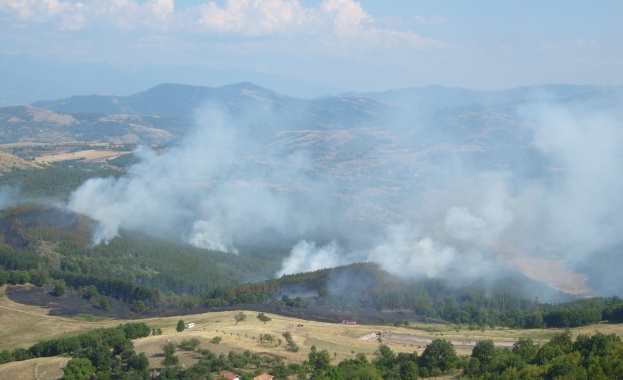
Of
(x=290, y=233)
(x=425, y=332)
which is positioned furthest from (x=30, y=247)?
(x=425, y=332)

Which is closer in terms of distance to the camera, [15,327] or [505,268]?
[15,327]

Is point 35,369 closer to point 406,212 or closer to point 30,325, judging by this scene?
point 30,325

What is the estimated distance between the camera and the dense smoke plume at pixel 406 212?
10775 centimetres

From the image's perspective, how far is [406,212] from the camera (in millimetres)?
143000

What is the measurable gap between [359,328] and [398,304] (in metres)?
19.0

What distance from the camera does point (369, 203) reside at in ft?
504

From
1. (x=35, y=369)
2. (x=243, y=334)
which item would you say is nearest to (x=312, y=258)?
(x=243, y=334)

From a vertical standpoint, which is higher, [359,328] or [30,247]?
[30,247]

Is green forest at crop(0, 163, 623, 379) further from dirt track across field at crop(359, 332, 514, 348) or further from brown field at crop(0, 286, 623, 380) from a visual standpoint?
dirt track across field at crop(359, 332, 514, 348)

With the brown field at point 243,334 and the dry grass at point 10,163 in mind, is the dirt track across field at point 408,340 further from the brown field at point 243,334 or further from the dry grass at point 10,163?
the dry grass at point 10,163

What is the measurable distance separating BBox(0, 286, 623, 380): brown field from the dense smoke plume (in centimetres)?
3188

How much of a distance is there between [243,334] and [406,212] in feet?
297

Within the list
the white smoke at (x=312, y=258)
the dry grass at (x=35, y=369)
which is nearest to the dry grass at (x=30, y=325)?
the dry grass at (x=35, y=369)

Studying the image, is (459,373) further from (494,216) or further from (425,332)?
(494,216)
